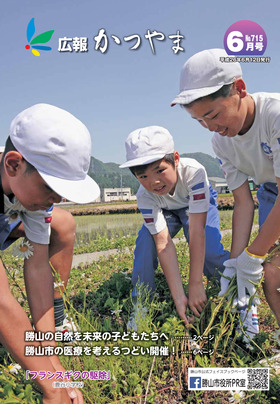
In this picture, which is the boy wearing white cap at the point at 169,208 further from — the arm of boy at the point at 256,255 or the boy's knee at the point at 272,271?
the boy's knee at the point at 272,271

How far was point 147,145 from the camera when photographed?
2266mm

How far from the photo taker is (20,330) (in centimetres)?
145

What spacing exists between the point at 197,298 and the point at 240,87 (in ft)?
4.06

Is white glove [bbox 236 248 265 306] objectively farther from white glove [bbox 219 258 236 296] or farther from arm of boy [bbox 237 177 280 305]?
white glove [bbox 219 258 236 296]

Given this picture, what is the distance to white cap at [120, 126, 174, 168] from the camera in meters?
2.23

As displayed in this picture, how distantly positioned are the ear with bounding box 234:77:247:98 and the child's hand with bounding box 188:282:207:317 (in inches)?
44.6

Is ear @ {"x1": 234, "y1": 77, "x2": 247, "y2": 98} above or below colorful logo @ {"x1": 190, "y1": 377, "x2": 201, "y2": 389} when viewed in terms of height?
above

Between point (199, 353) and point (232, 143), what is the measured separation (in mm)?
1277

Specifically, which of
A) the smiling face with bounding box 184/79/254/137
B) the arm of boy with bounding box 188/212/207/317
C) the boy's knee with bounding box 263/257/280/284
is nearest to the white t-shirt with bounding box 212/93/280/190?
the smiling face with bounding box 184/79/254/137

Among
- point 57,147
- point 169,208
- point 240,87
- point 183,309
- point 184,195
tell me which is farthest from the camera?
point 169,208

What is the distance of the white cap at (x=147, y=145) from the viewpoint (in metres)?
2.23

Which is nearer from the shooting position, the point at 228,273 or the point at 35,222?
the point at 35,222

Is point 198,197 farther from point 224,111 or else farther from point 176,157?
point 224,111

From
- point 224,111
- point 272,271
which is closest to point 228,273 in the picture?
point 272,271
